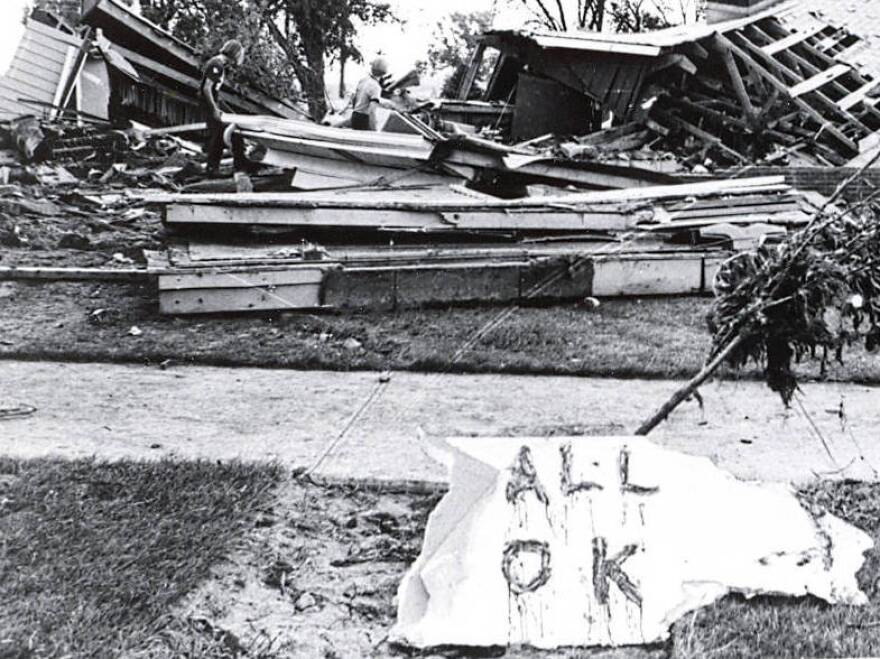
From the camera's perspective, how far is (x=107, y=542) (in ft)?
12.2

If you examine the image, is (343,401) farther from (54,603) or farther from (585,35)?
(585,35)

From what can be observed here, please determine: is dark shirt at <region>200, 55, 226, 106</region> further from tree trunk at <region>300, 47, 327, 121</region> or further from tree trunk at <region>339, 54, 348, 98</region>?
tree trunk at <region>339, 54, 348, 98</region>

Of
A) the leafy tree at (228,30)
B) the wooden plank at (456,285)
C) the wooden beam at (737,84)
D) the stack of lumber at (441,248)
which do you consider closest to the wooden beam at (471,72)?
the leafy tree at (228,30)

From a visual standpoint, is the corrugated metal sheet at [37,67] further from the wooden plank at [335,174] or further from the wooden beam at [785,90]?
the wooden beam at [785,90]

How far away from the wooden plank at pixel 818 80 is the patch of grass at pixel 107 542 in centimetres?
1231

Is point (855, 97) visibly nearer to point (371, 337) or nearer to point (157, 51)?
point (371, 337)

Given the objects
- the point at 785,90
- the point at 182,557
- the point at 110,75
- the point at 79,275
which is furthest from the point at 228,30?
the point at 182,557

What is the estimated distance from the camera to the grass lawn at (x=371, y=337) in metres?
6.46

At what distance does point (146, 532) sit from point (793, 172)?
10.8 m

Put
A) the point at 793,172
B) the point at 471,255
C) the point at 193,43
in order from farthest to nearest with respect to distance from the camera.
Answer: the point at 193,43 → the point at 793,172 → the point at 471,255

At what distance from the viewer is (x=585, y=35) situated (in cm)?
1548

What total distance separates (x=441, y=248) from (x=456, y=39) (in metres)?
10.6

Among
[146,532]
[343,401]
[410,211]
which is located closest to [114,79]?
[410,211]

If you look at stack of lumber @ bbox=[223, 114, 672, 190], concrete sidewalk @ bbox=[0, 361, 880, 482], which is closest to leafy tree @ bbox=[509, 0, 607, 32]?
stack of lumber @ bbox=[223, 114, 672, 190]
